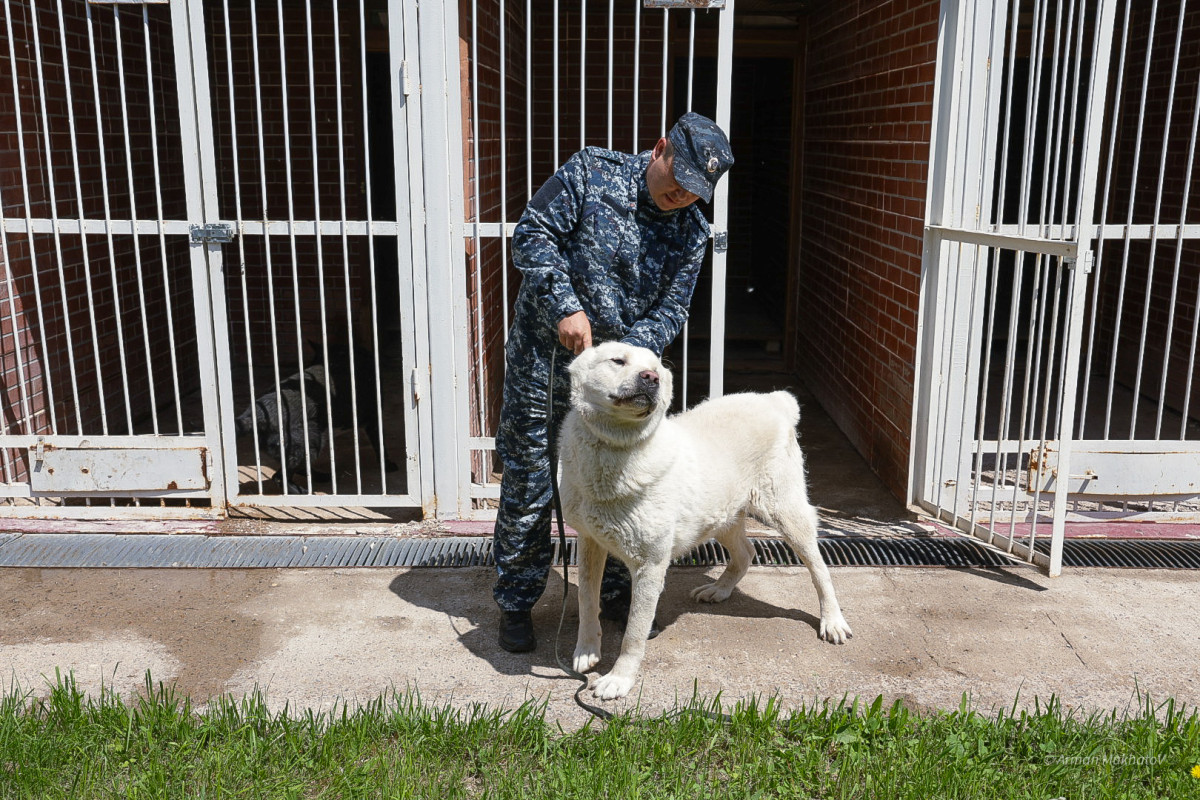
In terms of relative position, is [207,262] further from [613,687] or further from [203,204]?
[613,687]

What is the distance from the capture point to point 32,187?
5703 millimetres

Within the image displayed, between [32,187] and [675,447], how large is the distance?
14.6 ft

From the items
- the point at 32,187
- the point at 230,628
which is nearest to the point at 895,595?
the point at 230,628

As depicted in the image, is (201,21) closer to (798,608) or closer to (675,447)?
(675,447)

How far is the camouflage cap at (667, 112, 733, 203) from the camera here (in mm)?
3168

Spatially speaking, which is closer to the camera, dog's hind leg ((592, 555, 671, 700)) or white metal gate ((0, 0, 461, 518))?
dog's hind leg ((592, 555, 671, 700))

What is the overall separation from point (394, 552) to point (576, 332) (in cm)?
197

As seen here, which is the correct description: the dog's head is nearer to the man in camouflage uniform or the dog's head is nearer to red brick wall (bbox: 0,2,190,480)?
the man in camouflage uniform

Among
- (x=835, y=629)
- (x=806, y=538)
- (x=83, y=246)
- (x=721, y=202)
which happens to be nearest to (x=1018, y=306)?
(x=721, y=202)

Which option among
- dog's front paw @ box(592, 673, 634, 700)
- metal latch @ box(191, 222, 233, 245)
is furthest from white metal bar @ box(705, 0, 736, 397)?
metal latch @ box(191, 222, 233, 245)

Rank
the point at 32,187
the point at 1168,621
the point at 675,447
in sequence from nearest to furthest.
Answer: the point at 675,447 < the point at 1168,621 < the point at 32,187

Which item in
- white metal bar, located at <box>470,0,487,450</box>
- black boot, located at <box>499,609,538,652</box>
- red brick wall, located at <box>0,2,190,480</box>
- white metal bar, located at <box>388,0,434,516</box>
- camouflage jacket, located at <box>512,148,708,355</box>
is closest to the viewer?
camouflage jacket, located at <box>512,148,708,355</box>

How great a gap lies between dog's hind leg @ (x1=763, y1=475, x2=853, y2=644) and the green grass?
0.55m

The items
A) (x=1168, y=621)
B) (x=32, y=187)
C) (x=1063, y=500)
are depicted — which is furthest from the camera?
(x=32, y=187)
